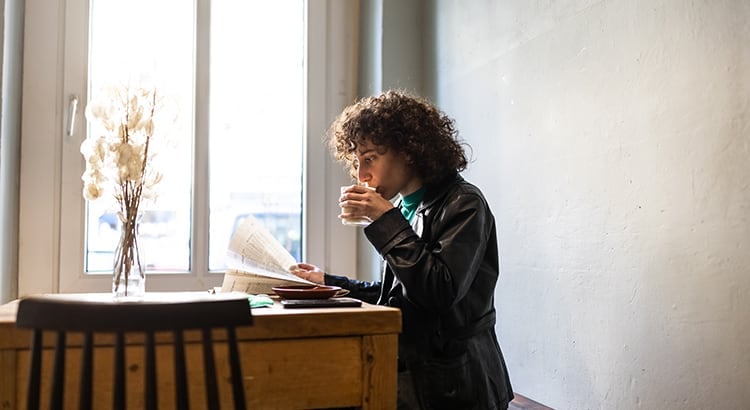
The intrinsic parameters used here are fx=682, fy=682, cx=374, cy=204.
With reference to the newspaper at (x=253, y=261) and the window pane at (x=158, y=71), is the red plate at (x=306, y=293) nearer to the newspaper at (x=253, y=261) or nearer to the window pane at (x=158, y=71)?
A: the newspaper at (x=253, y=261)

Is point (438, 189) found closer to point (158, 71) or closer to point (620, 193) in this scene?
point (620, 193)

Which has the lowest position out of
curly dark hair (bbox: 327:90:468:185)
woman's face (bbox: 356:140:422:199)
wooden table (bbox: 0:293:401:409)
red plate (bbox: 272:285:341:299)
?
wooden table (bbox: 0:293:401:409)

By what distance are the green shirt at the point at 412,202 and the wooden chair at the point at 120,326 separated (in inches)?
30.1

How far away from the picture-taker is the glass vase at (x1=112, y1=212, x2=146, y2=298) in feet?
3.97

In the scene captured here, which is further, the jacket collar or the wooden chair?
the jacket collar

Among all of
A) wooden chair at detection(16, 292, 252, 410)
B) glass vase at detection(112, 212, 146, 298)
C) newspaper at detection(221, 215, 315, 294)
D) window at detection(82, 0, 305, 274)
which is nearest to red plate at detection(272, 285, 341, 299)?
newspaper at detection(221, 215, 315, 294)

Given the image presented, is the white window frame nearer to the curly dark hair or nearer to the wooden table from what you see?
the curly dark hair

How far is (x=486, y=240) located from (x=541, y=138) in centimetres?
45

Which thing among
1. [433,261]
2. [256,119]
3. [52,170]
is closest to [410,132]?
[433,261]

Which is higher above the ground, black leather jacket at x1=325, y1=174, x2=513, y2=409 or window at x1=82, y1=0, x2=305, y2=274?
window at x1=82, y1=0, x2=305, y2=274

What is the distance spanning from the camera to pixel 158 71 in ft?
7.74

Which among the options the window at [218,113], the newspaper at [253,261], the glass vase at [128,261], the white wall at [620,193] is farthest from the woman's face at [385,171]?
the window at [218,113]

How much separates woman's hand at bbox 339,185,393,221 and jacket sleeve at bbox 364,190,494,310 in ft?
0.07

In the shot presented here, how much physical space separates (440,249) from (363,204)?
176 millimetres
